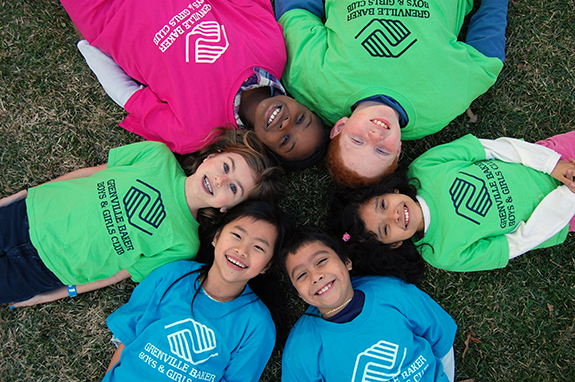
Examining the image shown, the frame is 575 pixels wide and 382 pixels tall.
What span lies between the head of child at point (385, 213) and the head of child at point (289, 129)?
1.38ft

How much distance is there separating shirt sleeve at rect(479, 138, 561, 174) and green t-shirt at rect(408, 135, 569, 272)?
48 millimetres

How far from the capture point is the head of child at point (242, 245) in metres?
2.09

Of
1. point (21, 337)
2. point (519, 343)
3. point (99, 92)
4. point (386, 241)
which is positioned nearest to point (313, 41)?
point (386, 241)

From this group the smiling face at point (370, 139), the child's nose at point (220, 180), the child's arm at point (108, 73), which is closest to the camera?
the smiling face at point (370, 139)

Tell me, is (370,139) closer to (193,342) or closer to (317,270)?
(317,270)

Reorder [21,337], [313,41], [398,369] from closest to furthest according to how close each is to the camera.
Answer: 1. [398,369]
2. [313,41]
3. [21,337]

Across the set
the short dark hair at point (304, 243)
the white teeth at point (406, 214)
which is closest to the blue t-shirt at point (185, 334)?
the short dark hair at point (304, 243)

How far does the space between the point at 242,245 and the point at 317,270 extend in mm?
476

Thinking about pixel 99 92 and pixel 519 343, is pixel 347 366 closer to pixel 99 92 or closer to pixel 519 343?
pixel 519 343

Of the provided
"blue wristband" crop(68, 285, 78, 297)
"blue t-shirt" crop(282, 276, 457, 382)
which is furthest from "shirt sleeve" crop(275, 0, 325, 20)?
"blue wristband" crop(68, 285, 78, 297)

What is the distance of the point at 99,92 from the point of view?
265 centimetres

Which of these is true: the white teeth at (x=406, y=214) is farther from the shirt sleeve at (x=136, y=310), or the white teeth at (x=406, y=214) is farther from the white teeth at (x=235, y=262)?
the shirt sleeve at (x=136, y=310)

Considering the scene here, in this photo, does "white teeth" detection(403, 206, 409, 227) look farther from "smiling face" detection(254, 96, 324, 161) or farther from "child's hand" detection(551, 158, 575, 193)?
"child's hand" detection(551, 158, 575, 193)

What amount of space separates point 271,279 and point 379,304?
2.54 ft
